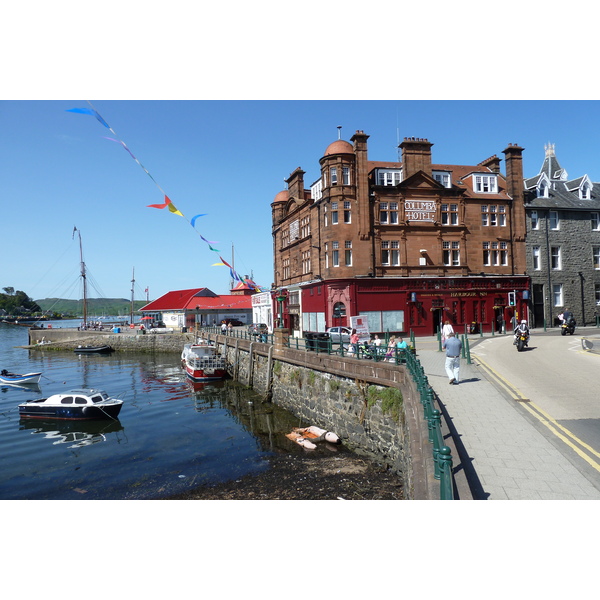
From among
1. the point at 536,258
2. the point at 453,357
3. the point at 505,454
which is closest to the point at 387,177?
the point at 536,258

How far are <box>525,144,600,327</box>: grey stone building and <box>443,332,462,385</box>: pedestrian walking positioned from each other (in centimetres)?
2750

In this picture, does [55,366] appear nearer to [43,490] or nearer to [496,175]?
[43,490]

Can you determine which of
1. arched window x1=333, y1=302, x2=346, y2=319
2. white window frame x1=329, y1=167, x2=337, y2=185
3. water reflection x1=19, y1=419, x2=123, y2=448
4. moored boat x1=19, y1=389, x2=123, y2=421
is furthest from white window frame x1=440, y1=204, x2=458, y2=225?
water reflection x1=19, y1=419, x2=123, y2=448

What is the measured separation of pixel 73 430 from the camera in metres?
21.4

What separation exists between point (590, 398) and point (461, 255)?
24797 millimetres

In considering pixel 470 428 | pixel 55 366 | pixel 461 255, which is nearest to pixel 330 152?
pixel 461 255

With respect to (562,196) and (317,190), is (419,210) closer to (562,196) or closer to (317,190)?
(317,190)

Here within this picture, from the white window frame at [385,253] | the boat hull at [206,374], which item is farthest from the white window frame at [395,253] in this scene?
the boat hull at [206,374]

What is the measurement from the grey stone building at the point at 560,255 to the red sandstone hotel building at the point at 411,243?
1898mm

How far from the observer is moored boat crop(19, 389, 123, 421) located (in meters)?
22.2

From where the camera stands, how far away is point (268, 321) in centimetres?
4438

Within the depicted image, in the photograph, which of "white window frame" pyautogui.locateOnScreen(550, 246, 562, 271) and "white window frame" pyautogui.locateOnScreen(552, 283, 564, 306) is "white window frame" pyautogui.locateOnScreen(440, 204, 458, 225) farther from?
"white window frame" pyautogui.locateOnScreen(552, 283, 564, 306)

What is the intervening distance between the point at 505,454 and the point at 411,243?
28361mm

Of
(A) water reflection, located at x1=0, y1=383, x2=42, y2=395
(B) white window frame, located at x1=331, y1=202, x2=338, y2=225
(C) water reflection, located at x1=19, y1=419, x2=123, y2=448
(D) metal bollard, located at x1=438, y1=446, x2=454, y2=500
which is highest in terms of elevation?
(B) white window frame, located at x1=331, y1=202, x2=338, y2=225
